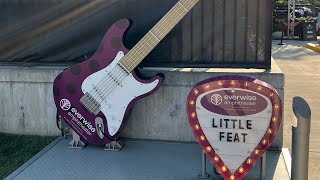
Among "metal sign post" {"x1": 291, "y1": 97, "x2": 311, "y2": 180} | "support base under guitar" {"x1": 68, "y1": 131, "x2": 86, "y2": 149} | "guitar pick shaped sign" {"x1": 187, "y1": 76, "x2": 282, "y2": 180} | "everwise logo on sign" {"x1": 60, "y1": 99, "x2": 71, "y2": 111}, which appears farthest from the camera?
"support base under guitar" {"x1": 68, "y1": 131, "x2": 86, "y2": 149}

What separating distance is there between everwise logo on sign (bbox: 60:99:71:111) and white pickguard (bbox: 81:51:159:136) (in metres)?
0.25

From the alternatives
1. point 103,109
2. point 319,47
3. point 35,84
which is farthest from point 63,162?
point 319,47

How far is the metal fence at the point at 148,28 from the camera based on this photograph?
521cm

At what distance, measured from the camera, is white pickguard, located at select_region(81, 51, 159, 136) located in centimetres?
491

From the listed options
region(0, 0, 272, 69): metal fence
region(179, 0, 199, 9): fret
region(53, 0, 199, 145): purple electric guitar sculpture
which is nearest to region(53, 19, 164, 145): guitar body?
region(53, 0, 199, 145): purple electric guitar sculpture

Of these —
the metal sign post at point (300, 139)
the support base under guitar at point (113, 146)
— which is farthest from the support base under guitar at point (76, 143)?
the metal sign post at point (300, 139)

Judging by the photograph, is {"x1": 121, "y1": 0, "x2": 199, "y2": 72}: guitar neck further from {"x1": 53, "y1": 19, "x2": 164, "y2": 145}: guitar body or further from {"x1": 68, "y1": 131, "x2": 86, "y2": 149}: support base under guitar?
{"x1": 68, "y1": 131, "x2": 86, "y2": 149}: support base under guitar

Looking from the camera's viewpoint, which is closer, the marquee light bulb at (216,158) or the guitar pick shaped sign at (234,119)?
the guitar pick shaped sign at (234,119)

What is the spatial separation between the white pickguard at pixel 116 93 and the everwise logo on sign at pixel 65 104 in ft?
0.82

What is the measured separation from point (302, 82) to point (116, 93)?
5711 millimetres

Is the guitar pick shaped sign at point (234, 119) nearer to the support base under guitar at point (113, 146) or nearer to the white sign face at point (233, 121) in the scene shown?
the white sign face at point (233, 121)

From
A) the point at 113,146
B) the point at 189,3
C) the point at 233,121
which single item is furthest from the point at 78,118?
the point at 233,121

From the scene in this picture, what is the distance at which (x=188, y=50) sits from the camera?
17.7 feet

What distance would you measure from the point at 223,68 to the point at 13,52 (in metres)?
2.95
